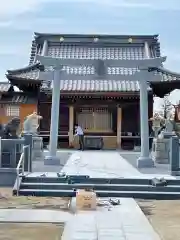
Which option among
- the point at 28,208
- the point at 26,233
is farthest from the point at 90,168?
the point at 26,233

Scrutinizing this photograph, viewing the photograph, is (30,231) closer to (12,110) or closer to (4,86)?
(12,110)

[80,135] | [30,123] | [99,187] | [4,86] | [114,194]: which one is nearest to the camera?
[114,194]

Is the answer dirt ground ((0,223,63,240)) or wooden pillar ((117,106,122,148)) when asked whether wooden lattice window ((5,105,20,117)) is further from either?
dirt ground ((0,223,63,240))

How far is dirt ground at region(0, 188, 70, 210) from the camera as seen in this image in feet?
32.2

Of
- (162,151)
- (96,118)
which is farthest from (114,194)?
(96,118)

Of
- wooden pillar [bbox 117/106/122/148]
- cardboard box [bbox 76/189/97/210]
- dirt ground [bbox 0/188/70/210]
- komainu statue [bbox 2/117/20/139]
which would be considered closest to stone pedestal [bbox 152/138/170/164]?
komainu statue [bbox 2/117/20/139]

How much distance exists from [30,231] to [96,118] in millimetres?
21030

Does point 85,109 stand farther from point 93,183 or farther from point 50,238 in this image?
point 50,238

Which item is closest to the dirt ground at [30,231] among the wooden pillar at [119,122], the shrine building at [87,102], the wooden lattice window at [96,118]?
the shrine building at [87,102]

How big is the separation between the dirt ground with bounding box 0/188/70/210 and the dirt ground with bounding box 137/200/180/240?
1.78m

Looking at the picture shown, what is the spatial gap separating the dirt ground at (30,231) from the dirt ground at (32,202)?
1.81 meters

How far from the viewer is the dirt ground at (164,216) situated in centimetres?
757

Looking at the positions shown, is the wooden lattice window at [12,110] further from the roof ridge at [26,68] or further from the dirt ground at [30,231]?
the dirt ground at [30,231]

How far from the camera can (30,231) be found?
7488mm
